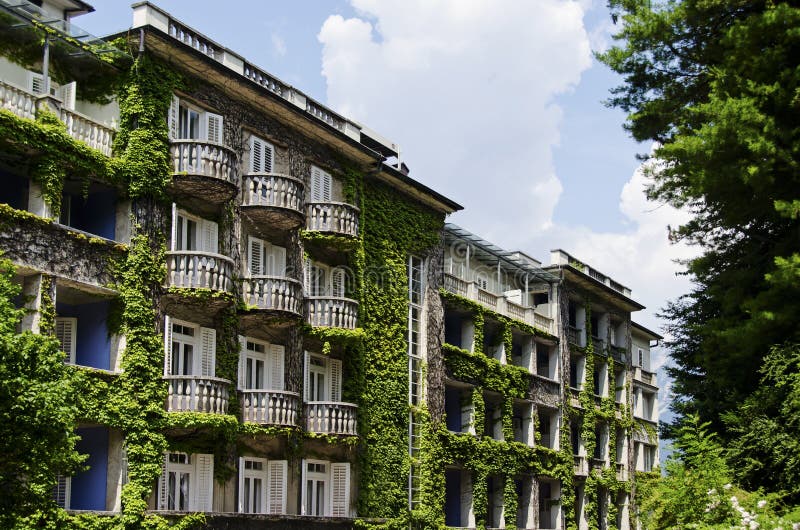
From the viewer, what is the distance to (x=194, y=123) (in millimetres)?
36938

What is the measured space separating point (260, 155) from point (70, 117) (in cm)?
861

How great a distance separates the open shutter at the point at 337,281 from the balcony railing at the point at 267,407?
647 cm

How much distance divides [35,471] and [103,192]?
1169cm

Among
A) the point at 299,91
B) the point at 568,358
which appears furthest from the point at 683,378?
the point at 299,91

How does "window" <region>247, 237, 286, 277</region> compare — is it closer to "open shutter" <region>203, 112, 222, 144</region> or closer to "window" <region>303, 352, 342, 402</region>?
"window" <region>303, 352, 342, 402</region>

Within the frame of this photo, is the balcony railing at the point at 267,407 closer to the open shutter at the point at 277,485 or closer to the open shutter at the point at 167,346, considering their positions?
the open shutter at the point at 277,485

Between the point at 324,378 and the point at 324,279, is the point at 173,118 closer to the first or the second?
the point at 324,279

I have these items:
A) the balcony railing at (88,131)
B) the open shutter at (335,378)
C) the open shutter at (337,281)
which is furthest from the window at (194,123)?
the open shutter at (335,378)

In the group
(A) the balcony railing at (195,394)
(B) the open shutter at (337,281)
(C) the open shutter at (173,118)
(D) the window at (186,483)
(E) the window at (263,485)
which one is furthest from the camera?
(B) the open shutter at (337,281)

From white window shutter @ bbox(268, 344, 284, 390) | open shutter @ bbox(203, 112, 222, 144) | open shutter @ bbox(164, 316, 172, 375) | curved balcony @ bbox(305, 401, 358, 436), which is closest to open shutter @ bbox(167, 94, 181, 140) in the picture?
open shutter @ bbox(203, 112, 222, 144)

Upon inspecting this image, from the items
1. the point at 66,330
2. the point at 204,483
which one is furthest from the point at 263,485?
the point at 66,330

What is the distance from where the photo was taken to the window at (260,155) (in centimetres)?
3891

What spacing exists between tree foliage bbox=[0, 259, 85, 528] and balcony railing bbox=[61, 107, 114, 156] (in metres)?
7.92

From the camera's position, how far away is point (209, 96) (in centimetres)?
3712
